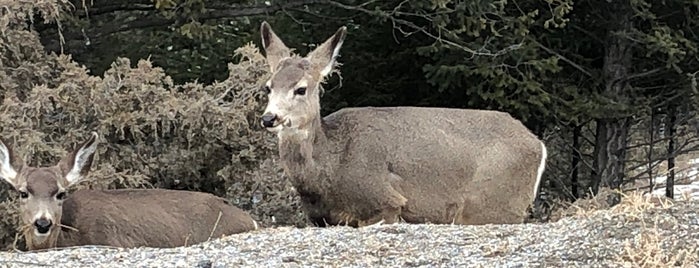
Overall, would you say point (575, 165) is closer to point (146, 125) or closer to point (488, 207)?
point (488, 207)

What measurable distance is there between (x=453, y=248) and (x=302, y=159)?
2852 millimetres

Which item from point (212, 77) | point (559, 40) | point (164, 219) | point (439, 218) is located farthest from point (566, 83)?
point (164, 219)

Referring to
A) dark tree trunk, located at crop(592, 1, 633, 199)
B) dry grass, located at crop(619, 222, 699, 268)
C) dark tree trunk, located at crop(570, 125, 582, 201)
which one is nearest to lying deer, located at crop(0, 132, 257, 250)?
dry grass, located at crop(619, 222, 699, 268)

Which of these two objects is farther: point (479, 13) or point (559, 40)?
point (559, 40)

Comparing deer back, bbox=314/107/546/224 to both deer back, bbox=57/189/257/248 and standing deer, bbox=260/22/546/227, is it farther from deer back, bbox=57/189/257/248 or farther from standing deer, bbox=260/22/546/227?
deer back, bbox=57/189/257/248

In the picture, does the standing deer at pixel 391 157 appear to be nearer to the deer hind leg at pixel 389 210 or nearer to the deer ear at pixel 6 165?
the deer hind leg at pixel 389 210

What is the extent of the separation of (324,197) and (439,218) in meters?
1.03

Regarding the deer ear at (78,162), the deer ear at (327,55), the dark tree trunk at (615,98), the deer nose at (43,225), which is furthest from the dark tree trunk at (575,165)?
the deer nose at (43,225)

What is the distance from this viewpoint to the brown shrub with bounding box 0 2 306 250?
39.2ft

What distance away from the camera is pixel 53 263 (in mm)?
7555

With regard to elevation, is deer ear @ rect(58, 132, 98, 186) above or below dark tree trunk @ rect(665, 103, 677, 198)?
above

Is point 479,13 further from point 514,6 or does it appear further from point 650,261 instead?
point 650,261

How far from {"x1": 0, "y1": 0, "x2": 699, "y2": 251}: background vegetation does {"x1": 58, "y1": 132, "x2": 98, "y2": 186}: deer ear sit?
1.45 m

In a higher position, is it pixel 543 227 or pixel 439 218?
pixel 543 227
